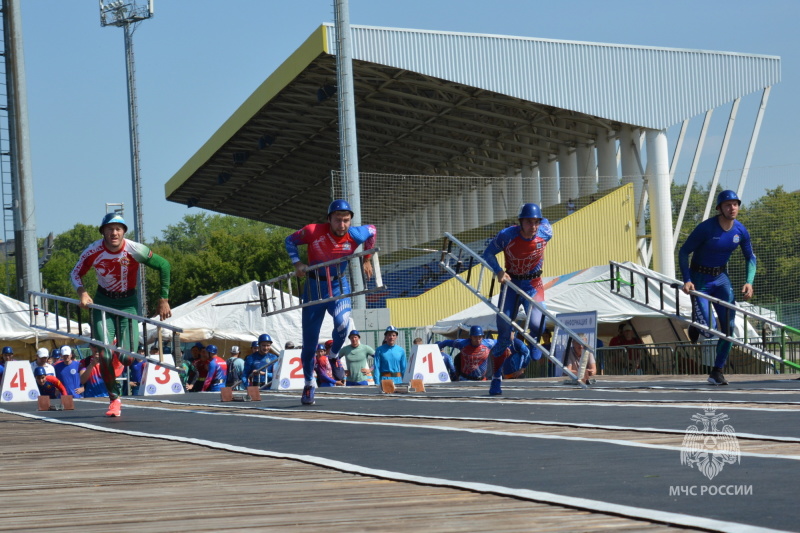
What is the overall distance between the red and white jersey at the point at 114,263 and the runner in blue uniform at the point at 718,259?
620 centimetres

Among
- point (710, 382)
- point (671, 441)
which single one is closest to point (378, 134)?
point (710, 382)

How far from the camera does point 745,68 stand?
139ft

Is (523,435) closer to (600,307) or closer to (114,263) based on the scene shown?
(114,263)

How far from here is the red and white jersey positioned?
38.4 feet

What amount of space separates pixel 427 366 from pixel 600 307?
588 cm

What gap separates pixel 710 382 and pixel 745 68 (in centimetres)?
3185

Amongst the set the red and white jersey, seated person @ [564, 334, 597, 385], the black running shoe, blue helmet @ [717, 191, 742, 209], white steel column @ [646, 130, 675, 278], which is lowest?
the black running shoe

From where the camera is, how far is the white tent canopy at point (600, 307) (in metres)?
25.9

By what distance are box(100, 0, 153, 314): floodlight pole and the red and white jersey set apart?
28451 mm

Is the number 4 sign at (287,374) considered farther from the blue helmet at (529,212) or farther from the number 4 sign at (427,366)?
the blue helmet at (529,212)

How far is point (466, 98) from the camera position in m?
43.5

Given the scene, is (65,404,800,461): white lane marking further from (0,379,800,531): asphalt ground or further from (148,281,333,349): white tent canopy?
(148,281,333,349): white tent canopy

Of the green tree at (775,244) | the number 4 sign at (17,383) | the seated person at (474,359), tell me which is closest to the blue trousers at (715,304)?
the seated person at (474,359)

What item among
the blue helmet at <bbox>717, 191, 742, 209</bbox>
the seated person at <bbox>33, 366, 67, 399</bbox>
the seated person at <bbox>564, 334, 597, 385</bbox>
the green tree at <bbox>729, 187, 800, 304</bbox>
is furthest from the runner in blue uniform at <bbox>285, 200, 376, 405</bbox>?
the green tree at <bbox>729, 187, 800, 304</bbox>
